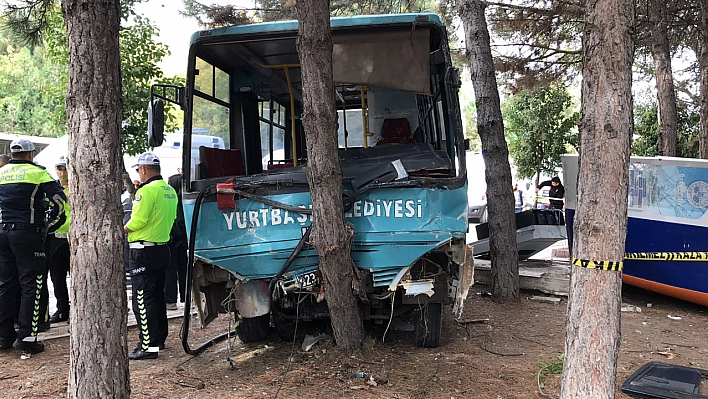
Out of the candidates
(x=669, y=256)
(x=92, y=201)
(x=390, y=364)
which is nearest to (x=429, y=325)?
(x=390, y=364)

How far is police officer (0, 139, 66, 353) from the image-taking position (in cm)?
563

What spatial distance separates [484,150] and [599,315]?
431cm

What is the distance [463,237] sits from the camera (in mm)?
4688

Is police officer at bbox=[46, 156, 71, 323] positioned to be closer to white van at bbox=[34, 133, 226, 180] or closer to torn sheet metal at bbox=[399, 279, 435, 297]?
torn sheet metal at bbox=[399, 279, 435, 297]

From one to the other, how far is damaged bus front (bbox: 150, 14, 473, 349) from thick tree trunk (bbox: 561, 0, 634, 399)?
4.80ft

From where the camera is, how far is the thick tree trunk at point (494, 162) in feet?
23.6

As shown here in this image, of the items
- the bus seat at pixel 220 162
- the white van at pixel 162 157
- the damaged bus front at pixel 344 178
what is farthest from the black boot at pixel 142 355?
the white van at pixel 162 157

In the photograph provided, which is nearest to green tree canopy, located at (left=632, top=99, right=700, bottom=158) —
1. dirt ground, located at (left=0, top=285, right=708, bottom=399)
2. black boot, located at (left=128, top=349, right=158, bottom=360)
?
dirt ground, located at (left=0, top=285, right=708, bottom=399)

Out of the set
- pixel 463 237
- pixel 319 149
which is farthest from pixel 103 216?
pixel 463 237

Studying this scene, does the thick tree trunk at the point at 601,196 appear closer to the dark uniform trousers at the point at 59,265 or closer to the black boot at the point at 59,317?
the dark uniform trousers at the point at 59,265

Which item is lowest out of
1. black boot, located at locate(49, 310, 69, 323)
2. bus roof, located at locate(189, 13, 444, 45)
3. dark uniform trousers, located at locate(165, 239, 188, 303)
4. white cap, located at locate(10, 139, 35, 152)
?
black boot, located at locate(49, 310, 69, 323)

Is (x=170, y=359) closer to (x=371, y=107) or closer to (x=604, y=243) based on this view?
(x=371, y=107)

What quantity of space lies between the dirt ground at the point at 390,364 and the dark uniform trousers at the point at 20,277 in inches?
10.1

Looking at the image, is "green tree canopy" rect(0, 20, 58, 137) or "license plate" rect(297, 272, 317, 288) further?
"green tree canopy" rect(0, 20, 58, 137)
